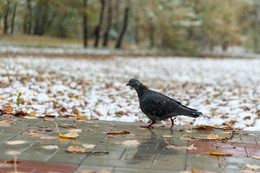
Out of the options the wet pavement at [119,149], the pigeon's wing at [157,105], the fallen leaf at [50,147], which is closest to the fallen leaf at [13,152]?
the wet pavement at [119,149]

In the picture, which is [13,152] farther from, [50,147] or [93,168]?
[93,168]

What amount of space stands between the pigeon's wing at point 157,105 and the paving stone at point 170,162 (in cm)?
113

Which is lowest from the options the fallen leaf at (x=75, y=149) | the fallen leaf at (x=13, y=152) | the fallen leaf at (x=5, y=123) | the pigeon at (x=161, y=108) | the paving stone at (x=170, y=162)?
the fallen leaf at (x=5, y=123)

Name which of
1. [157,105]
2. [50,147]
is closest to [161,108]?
[157,105]

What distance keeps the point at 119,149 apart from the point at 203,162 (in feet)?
2.79

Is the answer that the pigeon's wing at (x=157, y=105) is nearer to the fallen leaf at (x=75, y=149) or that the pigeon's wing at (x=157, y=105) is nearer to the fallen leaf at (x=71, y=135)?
the fallen leaf at (x=71, y=135)

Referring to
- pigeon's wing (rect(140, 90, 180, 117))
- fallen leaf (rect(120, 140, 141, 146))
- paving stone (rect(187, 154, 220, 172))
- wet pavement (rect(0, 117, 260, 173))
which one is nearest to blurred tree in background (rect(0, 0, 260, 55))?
pigeon's wing (rect(140, 90, 180, 117))

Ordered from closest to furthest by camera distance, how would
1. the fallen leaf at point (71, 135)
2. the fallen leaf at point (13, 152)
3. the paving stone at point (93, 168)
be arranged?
the paving stone at point (93, 168) → the fallen leaf at point (13, 152) → the fallen leaf at point (71, 135)

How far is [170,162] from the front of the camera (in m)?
3.20

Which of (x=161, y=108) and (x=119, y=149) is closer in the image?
(x=119, y=149)

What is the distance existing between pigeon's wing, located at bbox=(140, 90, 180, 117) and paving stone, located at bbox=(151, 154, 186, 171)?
113cm

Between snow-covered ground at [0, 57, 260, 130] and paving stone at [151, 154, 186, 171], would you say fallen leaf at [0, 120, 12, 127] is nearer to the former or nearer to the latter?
snow-covered ground at [0, 57, 260, 130]

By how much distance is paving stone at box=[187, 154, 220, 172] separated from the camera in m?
3.08

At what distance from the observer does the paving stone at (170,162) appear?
3.06 meters
